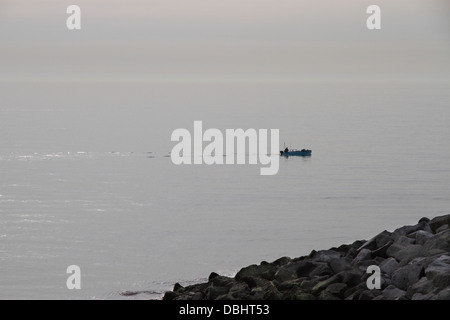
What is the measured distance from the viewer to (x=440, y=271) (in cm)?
2148

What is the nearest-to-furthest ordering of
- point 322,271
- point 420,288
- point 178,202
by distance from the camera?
point 420,288
point 322,271
point 178,202

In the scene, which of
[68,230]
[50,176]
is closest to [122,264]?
[68,230]

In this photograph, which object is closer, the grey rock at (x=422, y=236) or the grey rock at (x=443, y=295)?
the grey rock at (x=443, y=295)

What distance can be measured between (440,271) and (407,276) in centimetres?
120

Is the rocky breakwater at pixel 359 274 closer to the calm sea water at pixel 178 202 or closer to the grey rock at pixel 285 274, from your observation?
the grey rock at pixel 285 274

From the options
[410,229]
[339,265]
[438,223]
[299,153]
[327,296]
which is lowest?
[327,296]

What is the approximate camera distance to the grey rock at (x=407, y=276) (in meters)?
22.4

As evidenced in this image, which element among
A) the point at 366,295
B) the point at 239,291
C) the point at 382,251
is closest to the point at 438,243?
the point at 382,251

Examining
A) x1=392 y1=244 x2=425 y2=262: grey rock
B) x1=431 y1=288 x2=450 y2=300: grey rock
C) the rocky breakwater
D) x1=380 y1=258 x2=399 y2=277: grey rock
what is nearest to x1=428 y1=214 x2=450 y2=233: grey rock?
the rocky breakwater

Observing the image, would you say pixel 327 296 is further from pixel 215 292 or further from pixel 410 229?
pixel 410 229

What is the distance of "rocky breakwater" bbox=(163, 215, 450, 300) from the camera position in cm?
2172

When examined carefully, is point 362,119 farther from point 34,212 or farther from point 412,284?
point 412,284

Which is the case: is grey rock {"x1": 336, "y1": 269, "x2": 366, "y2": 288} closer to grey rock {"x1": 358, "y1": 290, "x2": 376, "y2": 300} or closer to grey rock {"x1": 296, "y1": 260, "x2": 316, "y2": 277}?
grey rock {"x1": 358, "y1": 290, "x2": 376, "y2": 300}

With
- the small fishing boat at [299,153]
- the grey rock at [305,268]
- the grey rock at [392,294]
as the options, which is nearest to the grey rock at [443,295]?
the grey rock at [392,294]
